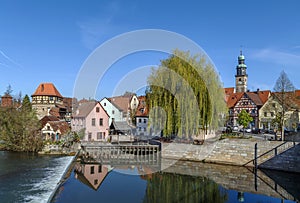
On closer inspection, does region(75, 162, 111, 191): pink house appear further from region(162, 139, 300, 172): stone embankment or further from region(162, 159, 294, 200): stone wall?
region(162, 139, 300, 172): stone embankment

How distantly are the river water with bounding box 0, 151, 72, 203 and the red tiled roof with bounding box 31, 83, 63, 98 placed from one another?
24.5 metres

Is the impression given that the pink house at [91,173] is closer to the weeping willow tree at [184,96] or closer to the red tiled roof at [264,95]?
the weeping willow tree at [184,96]

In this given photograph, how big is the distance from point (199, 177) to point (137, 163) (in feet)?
20.3

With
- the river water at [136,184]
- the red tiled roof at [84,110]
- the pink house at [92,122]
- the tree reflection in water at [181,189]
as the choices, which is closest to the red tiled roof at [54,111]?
the red tiled roof at [84,110]

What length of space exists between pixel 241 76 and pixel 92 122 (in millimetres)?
41417

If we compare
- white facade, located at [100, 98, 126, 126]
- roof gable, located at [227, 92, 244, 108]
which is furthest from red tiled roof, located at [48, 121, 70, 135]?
roof gable, located at [227, 92, 244, 108]

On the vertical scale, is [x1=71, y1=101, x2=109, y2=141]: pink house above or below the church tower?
below

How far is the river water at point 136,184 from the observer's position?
1248 centimetres

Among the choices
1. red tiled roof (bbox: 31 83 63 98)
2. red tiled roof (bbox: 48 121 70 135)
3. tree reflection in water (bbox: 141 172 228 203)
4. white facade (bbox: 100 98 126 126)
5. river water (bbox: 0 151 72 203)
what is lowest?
tree reflection in water (bbox: 141 172 228 203)

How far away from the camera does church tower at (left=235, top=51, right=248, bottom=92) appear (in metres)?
57.5

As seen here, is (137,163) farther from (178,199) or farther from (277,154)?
(277,154)

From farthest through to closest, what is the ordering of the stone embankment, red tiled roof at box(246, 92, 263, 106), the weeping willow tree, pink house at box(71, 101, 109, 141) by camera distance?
red tiled roof at box(246, 92, 263, 106) → pink house at box(71, 101, 109, 141) → the weeping willow tree → the stone embankment

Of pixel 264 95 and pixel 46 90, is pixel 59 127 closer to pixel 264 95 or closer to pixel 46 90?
pixel 46 90

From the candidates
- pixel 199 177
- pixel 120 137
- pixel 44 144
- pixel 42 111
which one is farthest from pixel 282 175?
pixel 42 111
